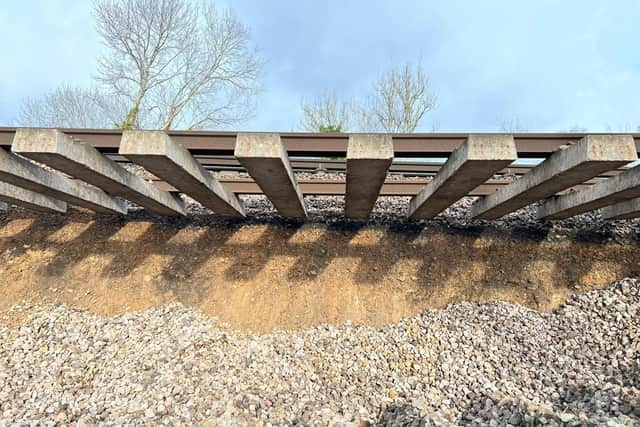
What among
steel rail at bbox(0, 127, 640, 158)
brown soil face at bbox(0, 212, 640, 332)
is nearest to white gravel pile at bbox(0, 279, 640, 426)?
brown soil face at bbox(0, 212, 640, 332)

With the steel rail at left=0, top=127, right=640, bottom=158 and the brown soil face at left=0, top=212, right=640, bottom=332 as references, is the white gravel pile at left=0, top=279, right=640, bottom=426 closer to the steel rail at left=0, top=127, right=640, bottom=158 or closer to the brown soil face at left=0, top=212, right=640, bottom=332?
the brown soil face at left=0, top=212, right=640, bottom=332

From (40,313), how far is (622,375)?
7412 millimetres

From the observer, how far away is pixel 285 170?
3.24 metres

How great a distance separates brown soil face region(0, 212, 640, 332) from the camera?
16.4 ft

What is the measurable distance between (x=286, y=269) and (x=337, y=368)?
187 centimetres

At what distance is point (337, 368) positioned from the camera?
3980mm

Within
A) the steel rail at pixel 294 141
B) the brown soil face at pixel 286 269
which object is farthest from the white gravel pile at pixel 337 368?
the steel rail at pixel 294 141

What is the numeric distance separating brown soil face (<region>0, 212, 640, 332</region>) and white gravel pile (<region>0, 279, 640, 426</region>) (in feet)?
0.97

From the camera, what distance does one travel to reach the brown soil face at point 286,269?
501 cm

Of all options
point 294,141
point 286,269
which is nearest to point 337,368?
point 286,269

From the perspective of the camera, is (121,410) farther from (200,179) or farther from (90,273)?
(90,273)

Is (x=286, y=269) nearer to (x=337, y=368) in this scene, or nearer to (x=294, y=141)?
(x=337, y=368)

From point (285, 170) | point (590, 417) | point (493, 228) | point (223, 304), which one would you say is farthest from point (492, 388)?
point (223, 304)

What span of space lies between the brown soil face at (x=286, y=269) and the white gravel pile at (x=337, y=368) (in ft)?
0.97
